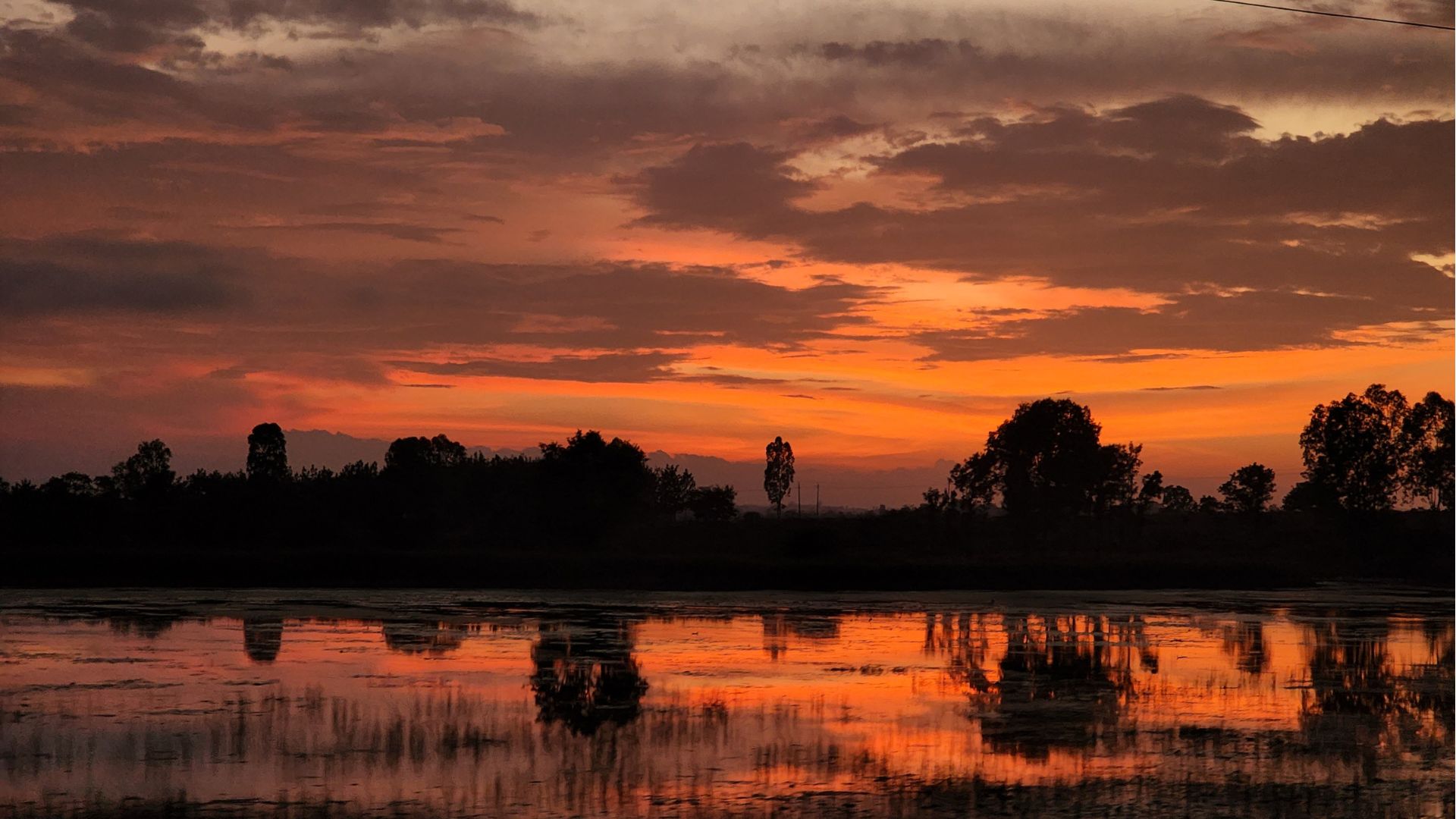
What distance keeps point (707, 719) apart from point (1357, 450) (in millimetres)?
87297

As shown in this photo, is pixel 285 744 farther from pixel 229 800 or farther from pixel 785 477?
pixel 785 477

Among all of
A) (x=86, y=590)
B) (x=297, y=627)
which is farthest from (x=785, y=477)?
(x=297, y=627)

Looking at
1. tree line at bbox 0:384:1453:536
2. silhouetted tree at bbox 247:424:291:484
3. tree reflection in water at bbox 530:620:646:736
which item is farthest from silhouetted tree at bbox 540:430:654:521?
tree reflection in water at bbox 530:620:646:736

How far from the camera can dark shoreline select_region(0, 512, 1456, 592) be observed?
64938 millimetres

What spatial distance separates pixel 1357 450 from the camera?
95.9 metres

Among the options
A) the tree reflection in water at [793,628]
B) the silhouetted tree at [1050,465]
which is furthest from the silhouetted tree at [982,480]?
the tree reflection in water at [793,628]

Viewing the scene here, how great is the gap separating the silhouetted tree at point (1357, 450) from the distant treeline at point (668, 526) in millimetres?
121

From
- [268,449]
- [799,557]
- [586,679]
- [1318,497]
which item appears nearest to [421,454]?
[268,449]

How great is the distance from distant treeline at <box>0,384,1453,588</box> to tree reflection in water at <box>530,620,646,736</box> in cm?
3162

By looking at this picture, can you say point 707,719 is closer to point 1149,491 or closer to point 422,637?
point 422,637

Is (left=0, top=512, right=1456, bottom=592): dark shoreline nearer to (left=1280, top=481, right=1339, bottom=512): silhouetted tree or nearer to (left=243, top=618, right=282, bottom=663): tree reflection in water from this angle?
(left=1280, top=481, right=1339, bottom=512): silhouetted tree

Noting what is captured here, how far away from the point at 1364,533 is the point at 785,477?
99.0 metres

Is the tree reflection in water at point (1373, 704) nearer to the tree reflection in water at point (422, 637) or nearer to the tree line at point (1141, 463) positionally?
the tree reflection in water at point (422, 637)

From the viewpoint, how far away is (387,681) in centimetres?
2373
